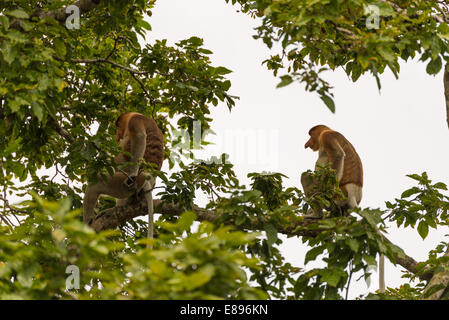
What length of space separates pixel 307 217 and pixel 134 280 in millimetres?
3254

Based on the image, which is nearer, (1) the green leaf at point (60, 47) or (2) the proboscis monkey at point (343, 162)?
(1) the green leaf at point (60, 47)

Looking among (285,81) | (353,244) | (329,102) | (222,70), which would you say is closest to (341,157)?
(222,70)

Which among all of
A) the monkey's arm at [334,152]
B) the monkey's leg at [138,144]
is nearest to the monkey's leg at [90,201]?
the monkey's leg at [138,144]

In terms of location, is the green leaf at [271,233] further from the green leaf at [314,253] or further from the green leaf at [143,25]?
the green leaf at [143,25]

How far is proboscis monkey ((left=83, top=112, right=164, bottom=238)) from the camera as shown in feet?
18.2

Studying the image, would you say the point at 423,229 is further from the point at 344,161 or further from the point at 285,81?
the point at 285,81

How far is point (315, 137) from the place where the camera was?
7.16 metres

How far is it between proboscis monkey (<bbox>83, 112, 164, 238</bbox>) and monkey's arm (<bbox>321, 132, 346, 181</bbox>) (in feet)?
5.95

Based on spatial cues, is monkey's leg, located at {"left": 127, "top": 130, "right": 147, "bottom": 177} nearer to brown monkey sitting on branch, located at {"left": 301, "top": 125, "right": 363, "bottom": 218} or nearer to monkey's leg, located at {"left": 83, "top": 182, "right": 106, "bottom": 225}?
monkey's leg, located at {"left": 83, "top": 182, "right": 106, "bottom": 225}

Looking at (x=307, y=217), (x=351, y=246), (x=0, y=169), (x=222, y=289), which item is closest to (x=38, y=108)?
(x=222, y=289)

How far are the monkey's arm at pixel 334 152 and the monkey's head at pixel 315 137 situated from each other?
26cm

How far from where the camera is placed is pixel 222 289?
2695mm

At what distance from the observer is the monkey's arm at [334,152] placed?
21.7 ft
